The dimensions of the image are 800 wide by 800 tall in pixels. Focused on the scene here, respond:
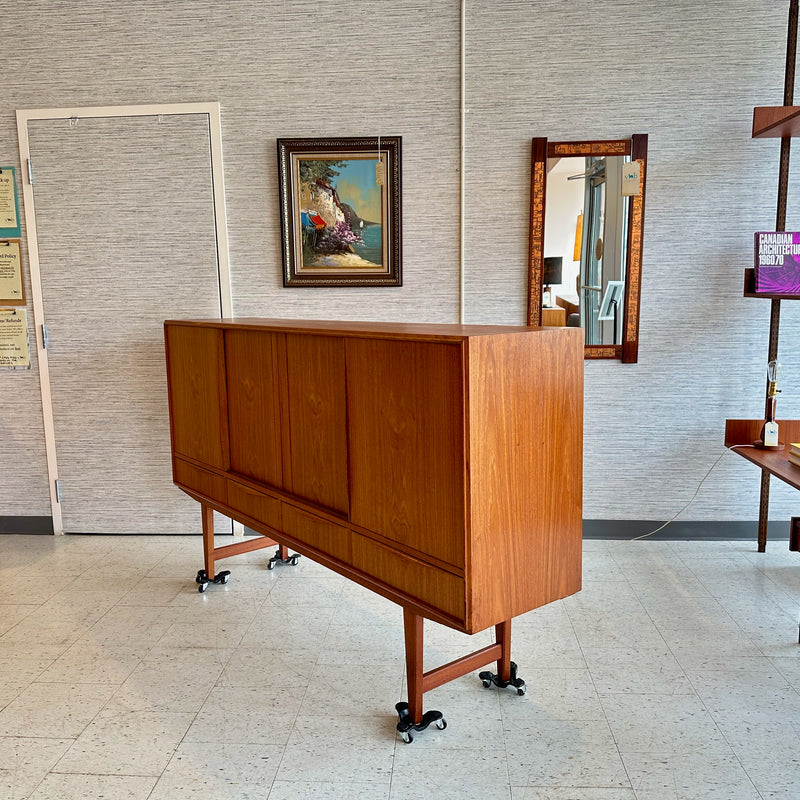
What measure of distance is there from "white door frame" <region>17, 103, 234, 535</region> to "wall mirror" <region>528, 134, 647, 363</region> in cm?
153

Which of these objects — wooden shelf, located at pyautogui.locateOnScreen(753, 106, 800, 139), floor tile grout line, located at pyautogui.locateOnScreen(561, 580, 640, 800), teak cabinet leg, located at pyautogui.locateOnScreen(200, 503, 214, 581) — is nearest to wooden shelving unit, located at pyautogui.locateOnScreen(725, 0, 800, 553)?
wooden shelf, located at pyautogui.locateOnScreen(753, 106, 800, 139)

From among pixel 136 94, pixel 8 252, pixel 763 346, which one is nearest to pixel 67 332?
pixel 8 252

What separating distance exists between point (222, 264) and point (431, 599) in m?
2.34

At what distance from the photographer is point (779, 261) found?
3215 mm

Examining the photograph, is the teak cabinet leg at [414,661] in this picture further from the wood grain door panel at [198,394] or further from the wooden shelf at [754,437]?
the wooden shelf at [754,437]

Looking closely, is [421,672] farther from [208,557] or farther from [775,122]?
[775,122]

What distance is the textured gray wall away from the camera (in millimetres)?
3395

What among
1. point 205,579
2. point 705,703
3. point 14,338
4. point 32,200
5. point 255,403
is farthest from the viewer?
point 14,338

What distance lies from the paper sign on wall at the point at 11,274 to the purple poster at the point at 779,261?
358 cm

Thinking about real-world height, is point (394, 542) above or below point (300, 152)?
below

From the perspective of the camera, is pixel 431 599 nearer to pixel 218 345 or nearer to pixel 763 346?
pixel 218 345

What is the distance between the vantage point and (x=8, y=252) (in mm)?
3768

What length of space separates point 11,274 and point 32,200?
0.40 metres

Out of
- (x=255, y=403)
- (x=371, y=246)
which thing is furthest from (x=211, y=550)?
(x=371, y=246)
